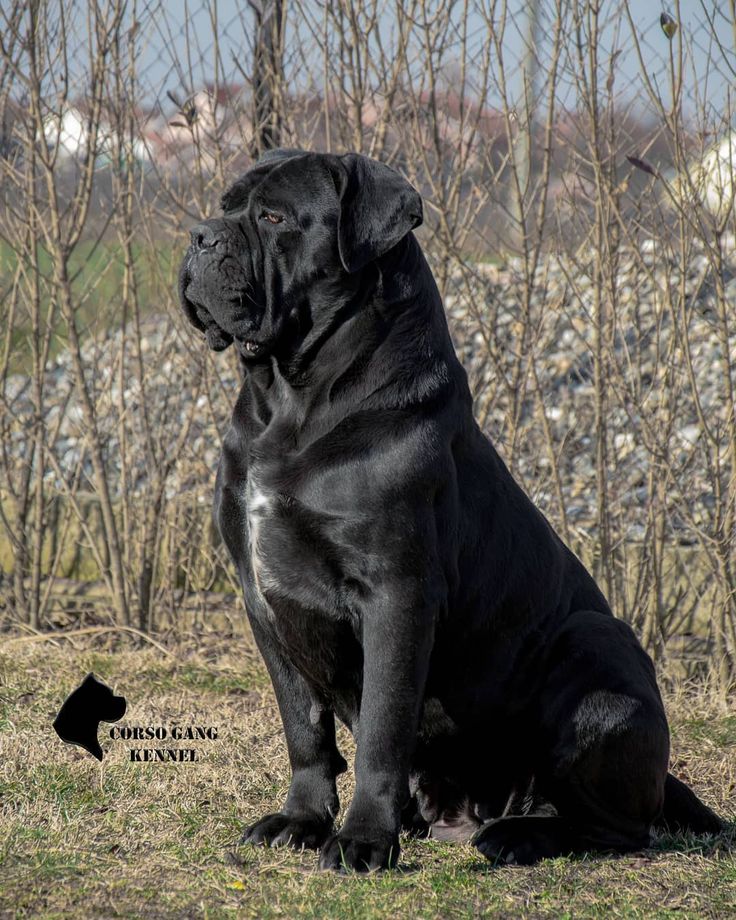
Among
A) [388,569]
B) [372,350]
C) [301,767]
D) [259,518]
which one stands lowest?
[301,767]

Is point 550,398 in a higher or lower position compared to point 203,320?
higher

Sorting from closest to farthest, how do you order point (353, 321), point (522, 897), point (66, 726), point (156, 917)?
point (156, 917) → point (522, 897) → point (353, 321) → point (66, 726)

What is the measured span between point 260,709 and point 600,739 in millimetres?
2063

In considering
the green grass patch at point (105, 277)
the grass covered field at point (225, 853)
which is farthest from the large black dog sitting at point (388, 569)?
the green grass patch at point (105, 277)

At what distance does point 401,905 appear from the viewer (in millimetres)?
2711

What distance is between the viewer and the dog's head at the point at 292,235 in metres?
2.97

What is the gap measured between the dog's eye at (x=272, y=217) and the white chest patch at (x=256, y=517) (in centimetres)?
65

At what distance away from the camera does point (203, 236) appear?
10.1 ft

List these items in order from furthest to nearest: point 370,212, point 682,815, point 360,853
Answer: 1. point 682,815
2. point 370,212
3. point 360,853

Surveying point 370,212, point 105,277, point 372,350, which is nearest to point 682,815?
point 372,350

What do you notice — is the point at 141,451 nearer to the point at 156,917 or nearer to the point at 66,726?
the point at 66,726

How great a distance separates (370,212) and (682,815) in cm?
196

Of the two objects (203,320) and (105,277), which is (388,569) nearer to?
(203,320)

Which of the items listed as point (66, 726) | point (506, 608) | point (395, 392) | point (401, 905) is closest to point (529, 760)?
point (506, 608)
